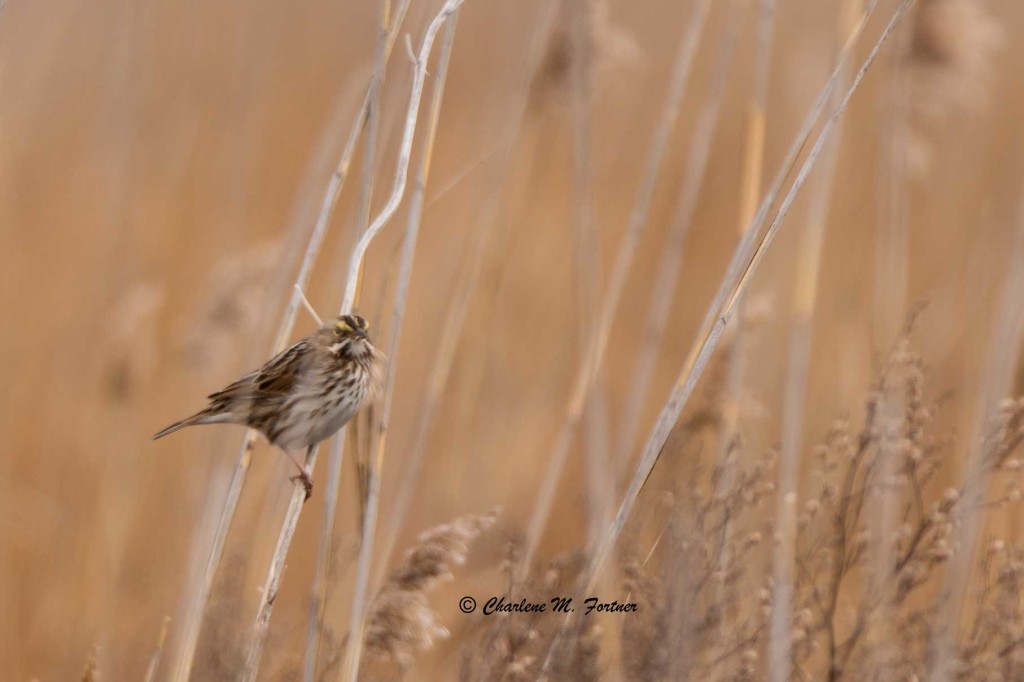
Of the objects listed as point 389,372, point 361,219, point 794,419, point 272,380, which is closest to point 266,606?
point 389,372

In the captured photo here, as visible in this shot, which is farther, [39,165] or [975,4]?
[39,165]

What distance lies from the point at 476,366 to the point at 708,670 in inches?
49.8

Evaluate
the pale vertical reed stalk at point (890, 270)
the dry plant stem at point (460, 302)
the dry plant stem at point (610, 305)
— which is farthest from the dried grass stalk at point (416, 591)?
the pale vertical reed stalk at point (890, 270)

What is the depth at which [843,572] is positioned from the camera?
6.93ft

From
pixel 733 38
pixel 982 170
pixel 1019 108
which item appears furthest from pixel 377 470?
pixel 1019 108

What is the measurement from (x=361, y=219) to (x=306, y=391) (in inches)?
24.9

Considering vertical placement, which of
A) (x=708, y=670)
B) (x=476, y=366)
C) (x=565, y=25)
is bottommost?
(x=708, y=670)

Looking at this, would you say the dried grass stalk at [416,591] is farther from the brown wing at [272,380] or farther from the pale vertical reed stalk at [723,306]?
the brown wing at [272,380]

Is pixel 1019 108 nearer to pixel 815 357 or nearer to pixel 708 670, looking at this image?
pixel 815 357

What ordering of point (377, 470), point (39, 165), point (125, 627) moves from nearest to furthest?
point (377, 470)
point (125, 627)
point (39, 165)

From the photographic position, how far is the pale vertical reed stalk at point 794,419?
1962 mm

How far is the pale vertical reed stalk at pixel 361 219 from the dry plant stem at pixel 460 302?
27 centimetres

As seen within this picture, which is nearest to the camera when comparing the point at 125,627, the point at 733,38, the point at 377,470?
the point at 377,470

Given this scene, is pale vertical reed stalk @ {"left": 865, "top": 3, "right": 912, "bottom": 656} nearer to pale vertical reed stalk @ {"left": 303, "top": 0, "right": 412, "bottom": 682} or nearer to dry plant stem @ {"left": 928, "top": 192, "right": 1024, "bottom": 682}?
dry plant stem @ {"left": 928, "top": 192, "right": 1024, "bottom": 682}
